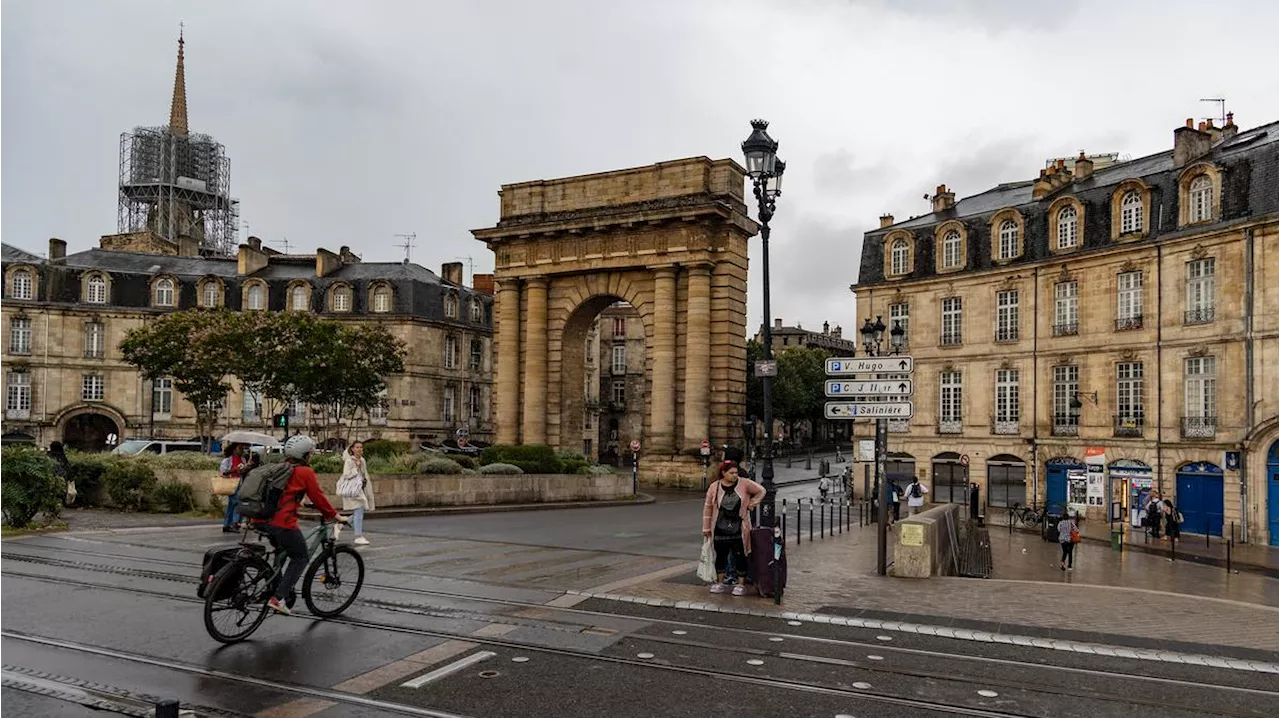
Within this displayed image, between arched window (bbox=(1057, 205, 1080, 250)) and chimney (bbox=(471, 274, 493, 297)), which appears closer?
arched window (bbox=(1057, 205, 1080, 250))

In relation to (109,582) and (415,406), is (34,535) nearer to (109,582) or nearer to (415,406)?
(109,582)

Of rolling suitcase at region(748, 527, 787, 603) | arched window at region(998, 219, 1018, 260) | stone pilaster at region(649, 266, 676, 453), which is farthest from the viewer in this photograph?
stone pilaster at region(649, 266, 676, 453)

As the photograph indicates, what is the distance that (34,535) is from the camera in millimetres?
16453

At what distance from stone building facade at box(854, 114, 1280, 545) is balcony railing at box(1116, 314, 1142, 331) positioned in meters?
0.05

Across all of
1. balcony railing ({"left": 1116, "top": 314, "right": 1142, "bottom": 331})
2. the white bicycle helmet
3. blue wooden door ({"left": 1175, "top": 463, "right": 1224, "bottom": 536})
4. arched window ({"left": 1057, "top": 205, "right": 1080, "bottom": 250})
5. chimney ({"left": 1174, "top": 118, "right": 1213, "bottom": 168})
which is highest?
chimney ({"left": 1174, "top": 118, "right": 1213, "bottom": 168})

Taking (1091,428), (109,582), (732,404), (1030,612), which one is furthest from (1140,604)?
(732,404)

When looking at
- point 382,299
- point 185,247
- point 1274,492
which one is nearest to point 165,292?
point 185,247

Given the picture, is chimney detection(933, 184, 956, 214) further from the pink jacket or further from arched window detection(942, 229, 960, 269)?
the pink jacket

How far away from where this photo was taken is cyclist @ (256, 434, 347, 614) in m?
9.23

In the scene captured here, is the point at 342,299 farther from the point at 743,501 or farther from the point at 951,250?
the point at 743,501

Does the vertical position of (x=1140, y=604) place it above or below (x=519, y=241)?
below

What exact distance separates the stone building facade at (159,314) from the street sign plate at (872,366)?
41.3 metres

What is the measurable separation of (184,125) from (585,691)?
10110cm

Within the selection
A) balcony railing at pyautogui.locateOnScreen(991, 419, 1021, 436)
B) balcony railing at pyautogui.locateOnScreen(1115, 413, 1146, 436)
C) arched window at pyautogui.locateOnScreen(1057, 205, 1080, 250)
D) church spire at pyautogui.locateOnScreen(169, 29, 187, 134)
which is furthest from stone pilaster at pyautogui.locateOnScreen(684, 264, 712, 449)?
church spire at pyautogui.locateOnScreen(169, 29, 187, 134)
